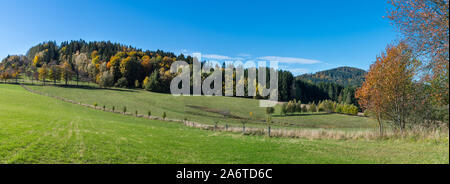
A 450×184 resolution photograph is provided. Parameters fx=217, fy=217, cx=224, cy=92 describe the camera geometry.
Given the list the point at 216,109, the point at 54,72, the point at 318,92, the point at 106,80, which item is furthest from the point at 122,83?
the point at 318,92

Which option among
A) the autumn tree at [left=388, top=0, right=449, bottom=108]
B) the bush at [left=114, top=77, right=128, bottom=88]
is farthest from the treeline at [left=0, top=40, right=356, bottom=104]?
the autumn tree at [left=388, top=0, right=449, bottom=108]

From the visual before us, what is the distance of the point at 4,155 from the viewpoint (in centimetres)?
870

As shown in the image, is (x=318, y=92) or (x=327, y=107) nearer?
(x=327, y=107)

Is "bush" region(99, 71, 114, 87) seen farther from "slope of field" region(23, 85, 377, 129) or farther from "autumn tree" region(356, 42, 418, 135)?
"autumn tree" region(356, 42, 418, 135)

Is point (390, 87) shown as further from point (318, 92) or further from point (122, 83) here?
point (318, 92)

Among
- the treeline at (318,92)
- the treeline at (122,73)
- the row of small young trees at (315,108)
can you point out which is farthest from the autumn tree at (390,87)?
the treeline at (318,92)

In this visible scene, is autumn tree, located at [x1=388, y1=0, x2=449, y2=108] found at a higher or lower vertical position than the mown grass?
higher

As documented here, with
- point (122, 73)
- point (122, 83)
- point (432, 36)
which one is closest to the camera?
point (432, 36)

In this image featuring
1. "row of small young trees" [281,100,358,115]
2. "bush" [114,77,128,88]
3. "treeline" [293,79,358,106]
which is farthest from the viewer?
"treeline" [293,79,358,106]

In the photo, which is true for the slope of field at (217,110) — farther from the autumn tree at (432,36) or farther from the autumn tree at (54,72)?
the autumn tree at (432,36)

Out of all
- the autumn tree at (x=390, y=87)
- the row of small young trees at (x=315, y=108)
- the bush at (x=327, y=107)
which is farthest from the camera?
the bush at (x=327, y=107)

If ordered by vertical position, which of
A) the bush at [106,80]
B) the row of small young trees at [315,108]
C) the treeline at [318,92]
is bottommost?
the row of small young trees at [315,108]
